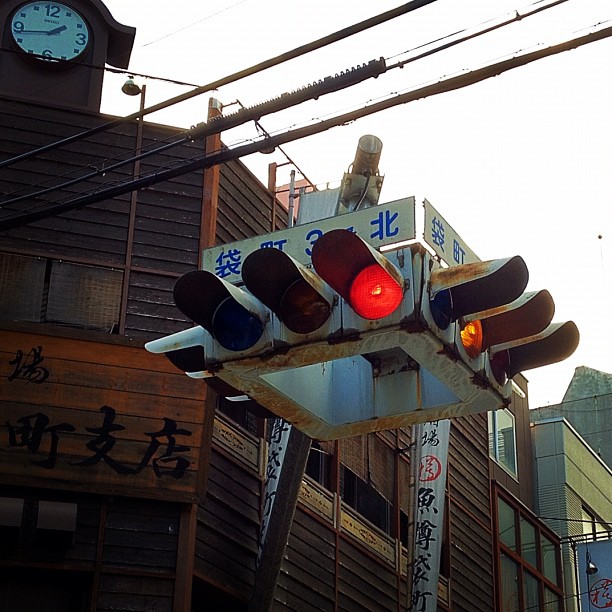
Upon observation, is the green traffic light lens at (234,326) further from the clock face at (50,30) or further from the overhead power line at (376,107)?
the clock face at (50,30)

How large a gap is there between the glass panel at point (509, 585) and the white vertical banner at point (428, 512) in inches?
301

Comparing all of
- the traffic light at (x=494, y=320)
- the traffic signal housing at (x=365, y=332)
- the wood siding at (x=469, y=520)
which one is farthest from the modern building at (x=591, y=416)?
the traffic light at (x=494, y=320)

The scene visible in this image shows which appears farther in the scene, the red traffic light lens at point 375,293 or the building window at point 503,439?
the building window at point 503,439

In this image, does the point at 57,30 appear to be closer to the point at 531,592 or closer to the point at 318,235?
the point at 318,235

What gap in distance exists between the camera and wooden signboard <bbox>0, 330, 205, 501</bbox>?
14523mm

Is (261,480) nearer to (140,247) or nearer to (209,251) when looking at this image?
(140,247)

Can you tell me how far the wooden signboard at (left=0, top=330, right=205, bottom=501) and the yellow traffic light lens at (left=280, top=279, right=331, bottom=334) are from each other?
872cm

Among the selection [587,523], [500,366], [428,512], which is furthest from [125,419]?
[587,523]

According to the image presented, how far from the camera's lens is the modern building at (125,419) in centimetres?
1439

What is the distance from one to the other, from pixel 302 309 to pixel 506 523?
20.2 m

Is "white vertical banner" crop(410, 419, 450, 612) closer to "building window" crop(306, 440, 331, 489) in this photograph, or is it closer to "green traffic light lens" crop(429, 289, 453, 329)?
"building window" crop(306, 440, 331, 489)

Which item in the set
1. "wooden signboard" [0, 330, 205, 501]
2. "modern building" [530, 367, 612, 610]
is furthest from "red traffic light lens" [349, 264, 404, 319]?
"modern building" [530, 367, 612, 610]

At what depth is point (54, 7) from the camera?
60.9ft

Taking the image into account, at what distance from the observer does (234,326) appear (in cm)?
671
